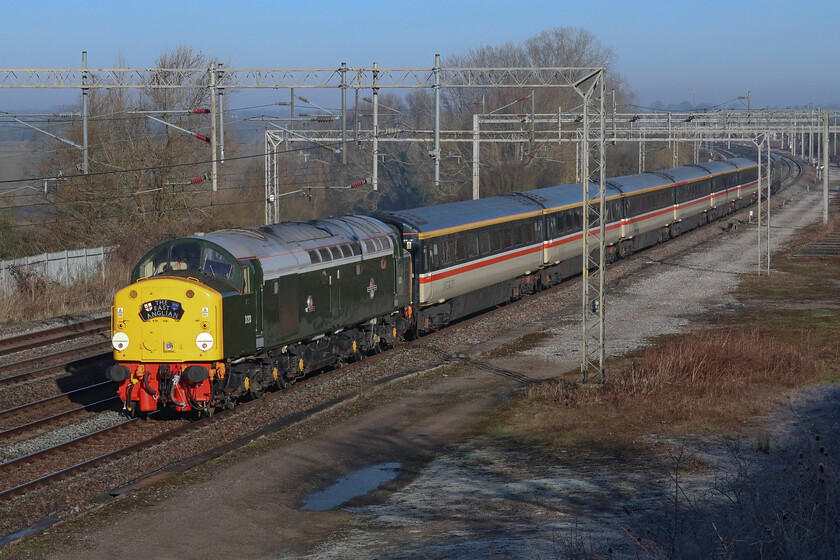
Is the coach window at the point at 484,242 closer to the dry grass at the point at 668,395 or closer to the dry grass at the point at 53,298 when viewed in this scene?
the dry grass at the point at 668,395

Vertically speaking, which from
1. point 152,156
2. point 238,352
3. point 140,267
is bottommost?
point 238,352

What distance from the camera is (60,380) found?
23.6 m

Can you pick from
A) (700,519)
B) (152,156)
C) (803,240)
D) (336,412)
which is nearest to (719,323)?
(336,412)

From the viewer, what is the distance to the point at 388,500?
14227 mm

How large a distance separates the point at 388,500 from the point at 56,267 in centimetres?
3135

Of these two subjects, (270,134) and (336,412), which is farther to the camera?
(270,134)

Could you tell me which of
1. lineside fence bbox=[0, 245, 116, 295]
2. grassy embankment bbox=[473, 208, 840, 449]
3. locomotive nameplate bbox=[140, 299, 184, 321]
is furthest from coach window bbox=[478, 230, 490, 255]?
lineside fence bbox=[0, 245, 116, 295]

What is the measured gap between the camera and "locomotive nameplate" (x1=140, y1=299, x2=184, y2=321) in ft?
58.9

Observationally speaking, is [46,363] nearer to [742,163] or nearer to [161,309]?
[161,309]

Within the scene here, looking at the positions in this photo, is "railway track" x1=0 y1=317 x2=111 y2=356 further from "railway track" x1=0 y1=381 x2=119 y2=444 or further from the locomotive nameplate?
the locomotive nameplate

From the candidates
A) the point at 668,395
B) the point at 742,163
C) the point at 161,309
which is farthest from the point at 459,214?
the point at 742,163

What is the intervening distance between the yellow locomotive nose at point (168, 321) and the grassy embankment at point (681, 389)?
524 cm

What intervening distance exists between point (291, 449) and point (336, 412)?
112 inches

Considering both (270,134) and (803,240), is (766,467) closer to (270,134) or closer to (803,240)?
(270,134)
